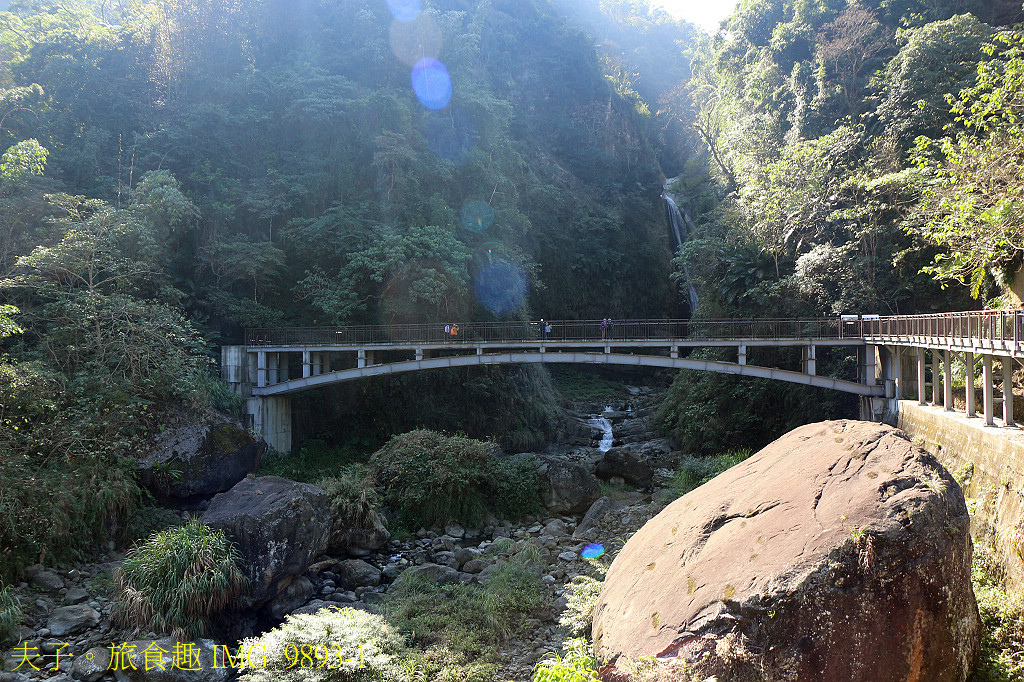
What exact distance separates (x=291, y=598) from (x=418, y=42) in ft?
85.2

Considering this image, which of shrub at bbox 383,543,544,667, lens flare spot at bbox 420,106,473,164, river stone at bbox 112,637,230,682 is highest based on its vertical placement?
lens flare spot at bbox 420,106,473,164

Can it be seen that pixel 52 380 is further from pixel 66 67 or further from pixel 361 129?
pixel 66 67

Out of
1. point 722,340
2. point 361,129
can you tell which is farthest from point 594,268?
point 722,340

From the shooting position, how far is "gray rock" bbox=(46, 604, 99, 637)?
9.52m

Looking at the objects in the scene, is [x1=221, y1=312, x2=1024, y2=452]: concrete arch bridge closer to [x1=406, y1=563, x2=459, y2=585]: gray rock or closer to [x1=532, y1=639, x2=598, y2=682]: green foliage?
[x1=406, y1=563, x2=459, y2=585]: gray rock

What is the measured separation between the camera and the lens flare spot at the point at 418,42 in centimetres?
2850

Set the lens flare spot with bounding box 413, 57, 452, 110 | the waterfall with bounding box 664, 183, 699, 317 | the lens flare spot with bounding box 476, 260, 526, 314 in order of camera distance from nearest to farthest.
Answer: the lens flare spot with bounding box 476, 260, 526, 314 < the lens flare spot with bounding box 413, 57, 452, 110 < the waterfall with bounding box 664, 183, 699, 317

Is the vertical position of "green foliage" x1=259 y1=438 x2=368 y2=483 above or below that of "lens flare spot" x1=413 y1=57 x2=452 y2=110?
below

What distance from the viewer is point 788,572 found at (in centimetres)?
463

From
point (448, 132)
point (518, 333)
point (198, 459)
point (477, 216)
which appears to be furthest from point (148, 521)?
point (448, 132)

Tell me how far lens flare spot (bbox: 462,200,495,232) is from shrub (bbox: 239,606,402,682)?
2013cm

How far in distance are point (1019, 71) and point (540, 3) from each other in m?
44.1

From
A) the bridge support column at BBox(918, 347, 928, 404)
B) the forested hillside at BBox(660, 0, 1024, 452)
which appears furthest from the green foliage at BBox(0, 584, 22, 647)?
the bridge support column at BBox(918, 347, 928, 404)

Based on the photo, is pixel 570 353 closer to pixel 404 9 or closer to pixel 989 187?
pixel 989 187
